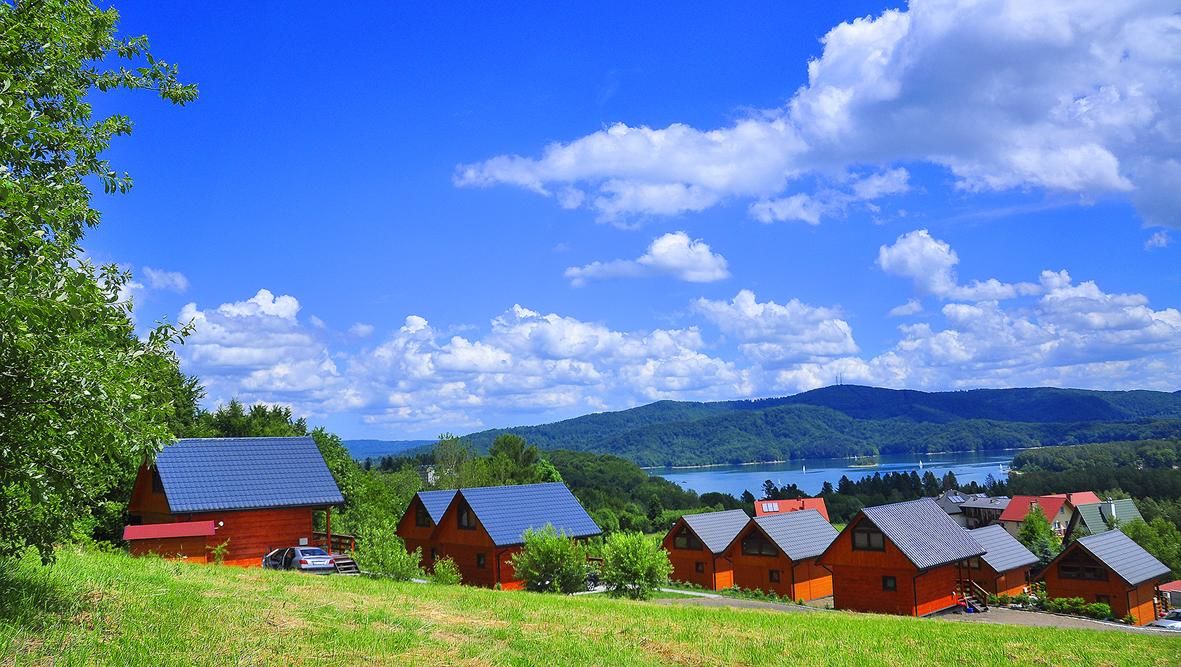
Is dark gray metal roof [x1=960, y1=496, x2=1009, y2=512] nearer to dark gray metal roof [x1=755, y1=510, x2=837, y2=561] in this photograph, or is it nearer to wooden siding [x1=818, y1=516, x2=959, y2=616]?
dark gray metal roof [x1=755, y1=510, x2=837, y2=561]

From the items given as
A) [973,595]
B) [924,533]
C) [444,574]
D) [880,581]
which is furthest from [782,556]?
[444,574]

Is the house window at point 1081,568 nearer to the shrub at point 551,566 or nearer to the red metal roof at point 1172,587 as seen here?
the red metal roof at point 1172,587

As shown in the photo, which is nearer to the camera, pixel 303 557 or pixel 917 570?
pixel 303 557

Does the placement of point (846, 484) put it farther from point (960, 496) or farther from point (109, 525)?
point (109, 525)

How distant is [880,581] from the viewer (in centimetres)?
3616

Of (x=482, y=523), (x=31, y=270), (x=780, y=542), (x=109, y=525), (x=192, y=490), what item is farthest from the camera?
(x=780, y=542)

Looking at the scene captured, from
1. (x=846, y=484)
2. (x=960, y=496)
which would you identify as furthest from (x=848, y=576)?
(x=846, y=484)

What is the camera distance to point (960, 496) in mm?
104125

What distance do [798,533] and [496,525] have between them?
1883cm

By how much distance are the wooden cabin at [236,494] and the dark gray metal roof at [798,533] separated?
24128 millimetres

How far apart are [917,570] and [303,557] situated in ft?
84.9

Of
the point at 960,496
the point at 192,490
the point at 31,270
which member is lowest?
the point at 960,496

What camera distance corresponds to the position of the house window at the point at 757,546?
141 feet

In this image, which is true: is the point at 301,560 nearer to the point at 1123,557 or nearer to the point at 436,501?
the point at 436,501
